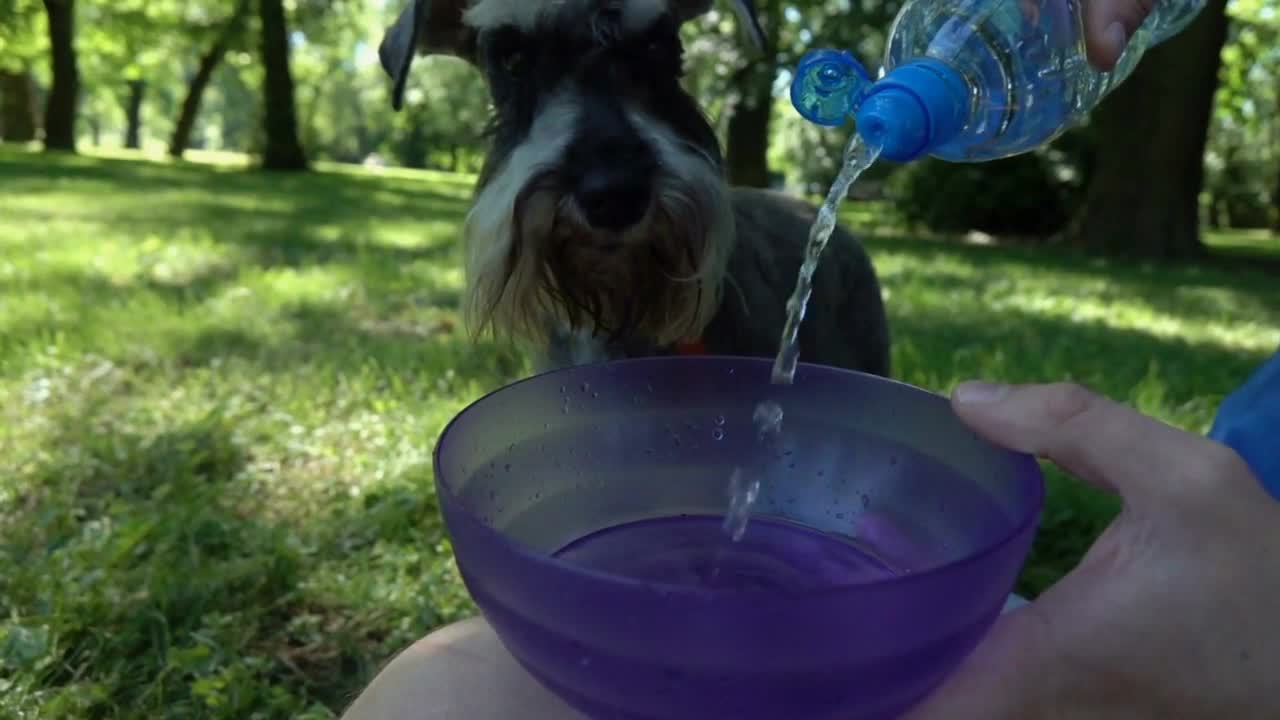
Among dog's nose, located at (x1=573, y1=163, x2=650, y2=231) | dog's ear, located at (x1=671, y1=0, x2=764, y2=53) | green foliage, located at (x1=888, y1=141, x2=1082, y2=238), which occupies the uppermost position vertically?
dog's ear, located at (x1=671, y1=0, x2=764, y2=53)

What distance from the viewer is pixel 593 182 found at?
7.24 ft

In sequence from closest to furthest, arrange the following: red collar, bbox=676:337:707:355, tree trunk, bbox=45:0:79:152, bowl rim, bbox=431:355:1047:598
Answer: bowl rim, bbox=431:355:1047:598
red collar, bbox=676:337:707:355
tree trunk, bbox=45:0:79:152

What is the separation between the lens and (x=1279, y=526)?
2.99 ft

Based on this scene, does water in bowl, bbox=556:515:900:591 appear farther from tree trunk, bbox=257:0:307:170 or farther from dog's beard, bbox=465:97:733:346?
tree trunk, bbox=257:0:307:170

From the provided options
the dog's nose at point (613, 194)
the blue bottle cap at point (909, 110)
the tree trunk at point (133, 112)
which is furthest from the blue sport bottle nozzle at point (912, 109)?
the tree trunk at point (133, 112)

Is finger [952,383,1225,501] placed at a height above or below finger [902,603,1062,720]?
above

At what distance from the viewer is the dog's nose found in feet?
7.25

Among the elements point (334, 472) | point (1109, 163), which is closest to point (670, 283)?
point (334, 472)

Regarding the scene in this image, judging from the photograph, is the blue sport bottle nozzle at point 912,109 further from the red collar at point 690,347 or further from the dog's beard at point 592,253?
the red collar at point 690,347

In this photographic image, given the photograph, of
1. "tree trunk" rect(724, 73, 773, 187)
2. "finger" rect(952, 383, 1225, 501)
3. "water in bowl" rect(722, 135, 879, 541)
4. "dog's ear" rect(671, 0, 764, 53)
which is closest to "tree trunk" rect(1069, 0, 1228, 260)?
"tree trunk" rect(724, 73, 773, 187)

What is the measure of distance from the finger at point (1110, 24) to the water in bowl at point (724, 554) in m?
1.04

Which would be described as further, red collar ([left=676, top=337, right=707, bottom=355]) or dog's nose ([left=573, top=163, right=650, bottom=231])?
red collar ([left=676, top=337, right=707, bottom=355])

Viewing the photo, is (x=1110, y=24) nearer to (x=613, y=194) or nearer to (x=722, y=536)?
(x=613, y=194)

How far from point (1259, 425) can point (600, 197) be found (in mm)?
1359
